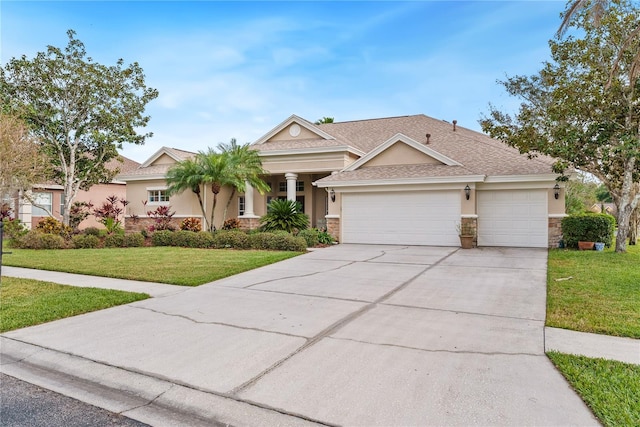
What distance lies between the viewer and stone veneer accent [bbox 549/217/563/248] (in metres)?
13.7

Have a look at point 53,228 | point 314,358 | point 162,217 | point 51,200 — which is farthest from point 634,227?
point 51,200

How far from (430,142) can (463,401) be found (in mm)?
16979

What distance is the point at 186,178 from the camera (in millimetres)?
17938

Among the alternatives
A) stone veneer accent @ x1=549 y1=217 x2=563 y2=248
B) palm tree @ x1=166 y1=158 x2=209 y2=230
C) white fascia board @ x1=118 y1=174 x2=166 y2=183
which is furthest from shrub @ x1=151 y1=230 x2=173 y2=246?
stone veneer accent @ x1=549 y1=217 x2=563 y2=248

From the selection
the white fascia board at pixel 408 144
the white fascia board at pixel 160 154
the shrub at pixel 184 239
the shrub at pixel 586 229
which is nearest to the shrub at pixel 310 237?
the white fascia board at pixel 408 144

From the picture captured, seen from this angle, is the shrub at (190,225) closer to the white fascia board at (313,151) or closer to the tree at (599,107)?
the white fascia board at (313,151)

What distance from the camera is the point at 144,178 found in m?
20.8

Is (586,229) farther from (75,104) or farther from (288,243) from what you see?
(75,104)

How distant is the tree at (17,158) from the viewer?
47.2ft

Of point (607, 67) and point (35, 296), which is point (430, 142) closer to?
point (607, 67)

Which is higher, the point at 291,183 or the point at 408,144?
the point at 408,144

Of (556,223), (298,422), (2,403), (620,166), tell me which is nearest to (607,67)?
(620,166)

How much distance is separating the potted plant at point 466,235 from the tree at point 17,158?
16861 millimetres

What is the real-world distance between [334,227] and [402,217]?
→ 2896mm
